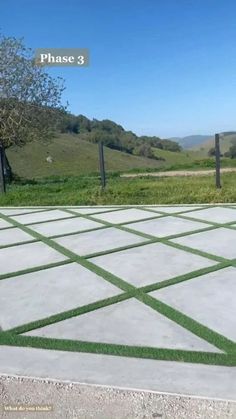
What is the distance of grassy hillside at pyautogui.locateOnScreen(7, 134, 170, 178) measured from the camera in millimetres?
32594

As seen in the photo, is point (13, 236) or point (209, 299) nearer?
point (209, 299)

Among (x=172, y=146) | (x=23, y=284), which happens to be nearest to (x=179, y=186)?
(x=23, y=284)

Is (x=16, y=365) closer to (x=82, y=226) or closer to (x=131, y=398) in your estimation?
(x=131, y=398)

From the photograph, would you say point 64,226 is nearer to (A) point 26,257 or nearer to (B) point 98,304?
(A) point 26,257

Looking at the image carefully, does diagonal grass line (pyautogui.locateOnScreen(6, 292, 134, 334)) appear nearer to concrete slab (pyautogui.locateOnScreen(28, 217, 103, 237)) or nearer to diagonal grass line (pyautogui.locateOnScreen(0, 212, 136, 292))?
diagonal grass line (pyautogui.locateOnScreen(0, 212, 136, 292))

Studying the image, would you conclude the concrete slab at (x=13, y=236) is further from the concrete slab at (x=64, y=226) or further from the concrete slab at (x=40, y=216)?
the concrete slab at (x=40, y=216)

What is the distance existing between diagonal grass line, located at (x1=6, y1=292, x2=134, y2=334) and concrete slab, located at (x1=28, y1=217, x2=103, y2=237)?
2.69 metres

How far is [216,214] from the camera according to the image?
263 inches

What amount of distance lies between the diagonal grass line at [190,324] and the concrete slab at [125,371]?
0.85 feet

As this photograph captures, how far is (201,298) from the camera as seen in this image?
325 centimetres

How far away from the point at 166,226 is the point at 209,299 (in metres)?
2.83

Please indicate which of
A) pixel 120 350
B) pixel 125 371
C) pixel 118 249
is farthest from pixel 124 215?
pixel 125 371

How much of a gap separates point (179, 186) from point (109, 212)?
2.62m

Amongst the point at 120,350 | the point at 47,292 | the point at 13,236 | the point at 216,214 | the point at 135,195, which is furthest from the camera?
the point at 135,195
